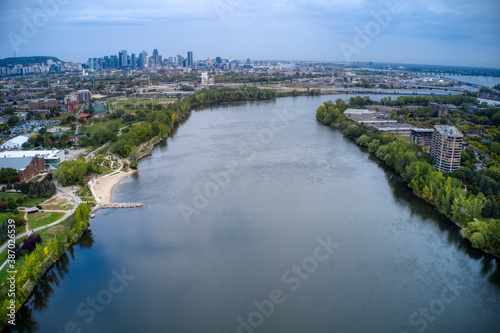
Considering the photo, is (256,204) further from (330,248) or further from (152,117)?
(152,117)

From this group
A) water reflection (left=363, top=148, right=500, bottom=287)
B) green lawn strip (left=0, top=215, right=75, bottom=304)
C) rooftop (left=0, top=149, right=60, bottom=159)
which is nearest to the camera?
green lawn strip (left=0, top=215, right=75, bottom=304)

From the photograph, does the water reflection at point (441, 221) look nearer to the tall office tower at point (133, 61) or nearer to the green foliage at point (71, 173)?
the green foliage at point (71, 173)

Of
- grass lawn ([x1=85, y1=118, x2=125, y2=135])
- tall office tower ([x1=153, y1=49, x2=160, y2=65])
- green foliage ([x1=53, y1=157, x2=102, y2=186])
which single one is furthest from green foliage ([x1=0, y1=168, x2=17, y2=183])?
tall office tower ([x1=153, y1=49, x2=160, y2=65])

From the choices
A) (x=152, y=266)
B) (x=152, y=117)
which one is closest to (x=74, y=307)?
(x=152, y=266)

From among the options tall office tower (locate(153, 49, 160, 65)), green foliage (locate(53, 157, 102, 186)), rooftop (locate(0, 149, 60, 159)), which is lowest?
green foliage (locate(53, 157, 102, 186))

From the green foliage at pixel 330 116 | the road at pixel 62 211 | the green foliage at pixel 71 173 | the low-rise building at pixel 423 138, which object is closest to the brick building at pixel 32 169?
the green foliage at pixel 71 173

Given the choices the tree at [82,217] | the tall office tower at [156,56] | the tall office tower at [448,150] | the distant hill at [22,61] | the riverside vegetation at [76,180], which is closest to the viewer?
the riverside vegetation at [76,180]

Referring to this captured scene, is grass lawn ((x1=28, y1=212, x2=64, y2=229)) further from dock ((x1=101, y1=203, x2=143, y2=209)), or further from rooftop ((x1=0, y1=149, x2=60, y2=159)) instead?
rooftop ((x1=0, y1=149, x2=60, y2=159))
